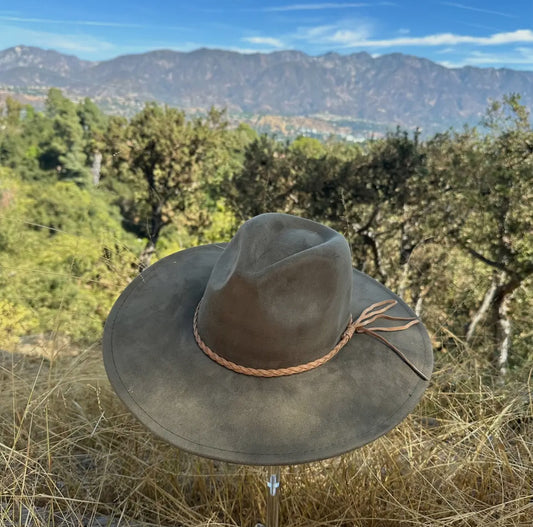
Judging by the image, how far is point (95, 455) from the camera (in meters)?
2.41

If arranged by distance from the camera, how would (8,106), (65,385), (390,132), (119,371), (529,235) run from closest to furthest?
(119,371), (65,385), (529,235), (390,132), (8,106)

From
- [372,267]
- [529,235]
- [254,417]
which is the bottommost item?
[372,267]

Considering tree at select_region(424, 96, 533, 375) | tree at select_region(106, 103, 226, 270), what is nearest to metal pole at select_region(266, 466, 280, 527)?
tree at select_region(424, 96, 533, 375)

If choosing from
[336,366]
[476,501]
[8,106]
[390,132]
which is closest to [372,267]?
[390,132]

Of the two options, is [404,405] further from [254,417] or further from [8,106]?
[8,106]

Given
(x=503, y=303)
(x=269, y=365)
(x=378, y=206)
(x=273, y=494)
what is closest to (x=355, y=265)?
(x=378, y=206)

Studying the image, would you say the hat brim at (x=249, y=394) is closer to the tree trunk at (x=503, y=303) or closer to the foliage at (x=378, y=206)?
the foliage at (x=378, y=206)

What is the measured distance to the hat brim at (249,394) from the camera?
3.87ft

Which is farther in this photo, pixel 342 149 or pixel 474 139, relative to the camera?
pixel 342 149

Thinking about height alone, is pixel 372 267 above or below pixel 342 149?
below

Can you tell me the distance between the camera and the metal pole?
1.64 m

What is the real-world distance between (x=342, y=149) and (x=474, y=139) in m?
7.65

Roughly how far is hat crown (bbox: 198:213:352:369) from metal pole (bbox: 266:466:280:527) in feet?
2.10

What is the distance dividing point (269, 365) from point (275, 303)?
0.66 feet
